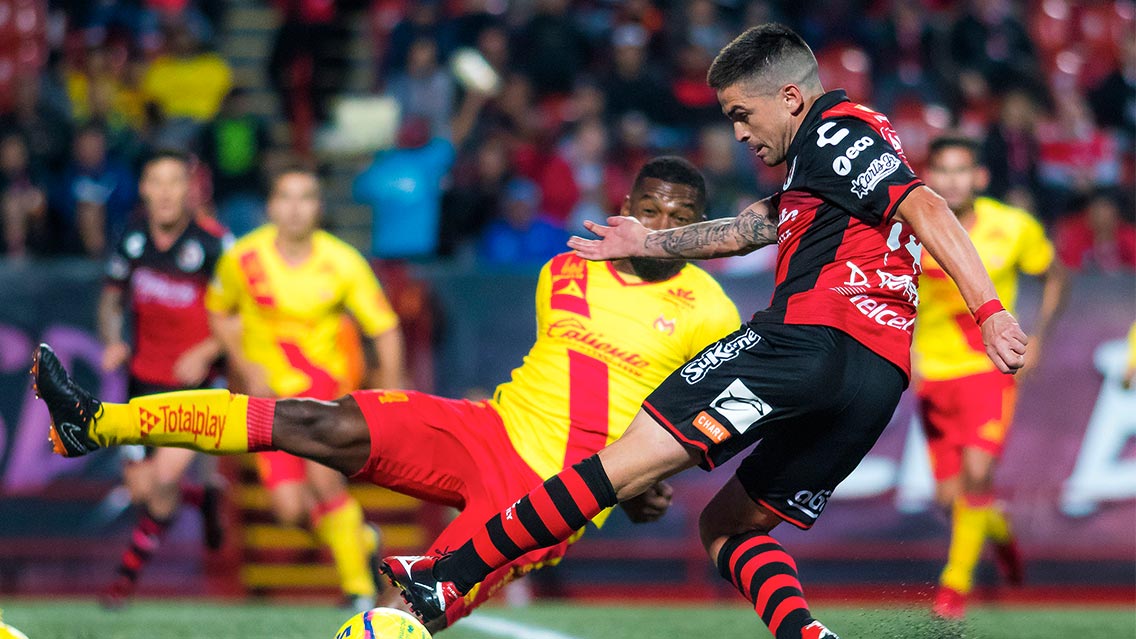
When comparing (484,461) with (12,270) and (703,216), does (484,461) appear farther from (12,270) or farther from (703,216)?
(12,270)

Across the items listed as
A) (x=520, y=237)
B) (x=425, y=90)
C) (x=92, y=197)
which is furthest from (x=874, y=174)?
(x=92, y=197)

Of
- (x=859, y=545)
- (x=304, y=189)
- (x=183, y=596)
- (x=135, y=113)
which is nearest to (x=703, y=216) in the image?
(x=304, y=189)

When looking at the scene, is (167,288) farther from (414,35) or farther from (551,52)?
(551,52)

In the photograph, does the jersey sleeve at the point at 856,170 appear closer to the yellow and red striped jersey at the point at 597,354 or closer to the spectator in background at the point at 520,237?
the yellow and red striped jersey at the point at 597,354

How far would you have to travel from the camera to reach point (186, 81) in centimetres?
1348

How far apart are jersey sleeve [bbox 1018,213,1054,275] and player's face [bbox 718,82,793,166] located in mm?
4041

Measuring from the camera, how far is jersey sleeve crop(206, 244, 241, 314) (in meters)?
8.74

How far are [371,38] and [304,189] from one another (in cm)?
607

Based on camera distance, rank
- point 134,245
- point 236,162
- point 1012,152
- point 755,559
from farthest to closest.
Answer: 1. point 1012,152
2. point 236,162
3. point 134,245
4. point 755,559

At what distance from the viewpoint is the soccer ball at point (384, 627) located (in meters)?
4.70

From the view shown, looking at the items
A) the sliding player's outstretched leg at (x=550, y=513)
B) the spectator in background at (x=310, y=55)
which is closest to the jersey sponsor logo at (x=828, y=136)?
the sliding player's outstretched leg at (x=550, y=513)

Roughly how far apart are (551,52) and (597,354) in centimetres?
835

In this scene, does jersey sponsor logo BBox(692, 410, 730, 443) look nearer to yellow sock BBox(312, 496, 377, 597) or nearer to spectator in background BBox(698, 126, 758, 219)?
yellow sock BBox(312, 496, 377, 597)

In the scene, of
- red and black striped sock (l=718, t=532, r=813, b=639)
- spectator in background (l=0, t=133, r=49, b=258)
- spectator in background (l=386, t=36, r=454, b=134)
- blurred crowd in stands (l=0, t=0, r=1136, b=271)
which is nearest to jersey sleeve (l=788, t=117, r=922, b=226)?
red and black striped sock (l=718, t=532, r=813, b=639)
